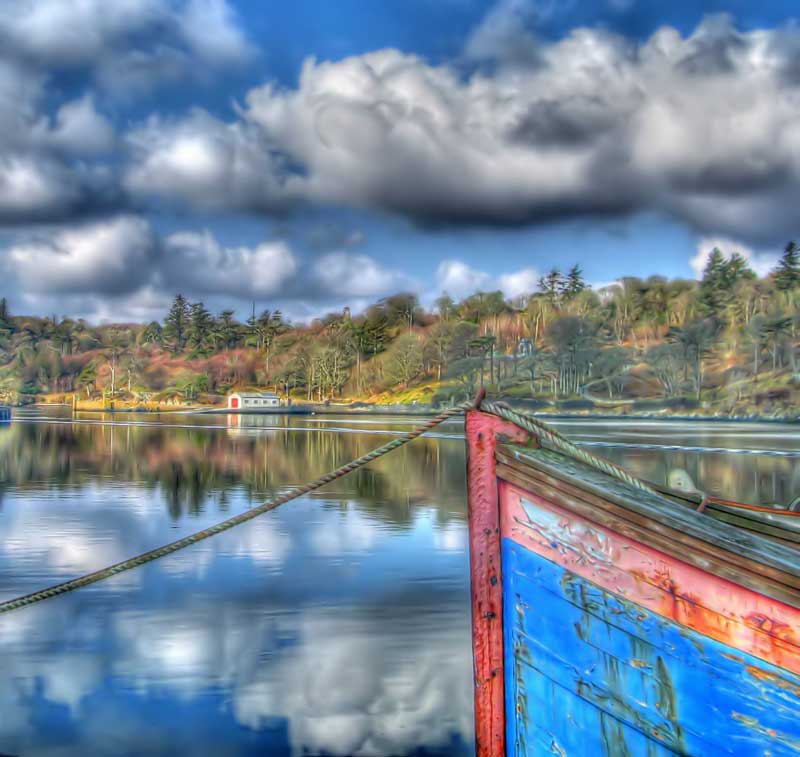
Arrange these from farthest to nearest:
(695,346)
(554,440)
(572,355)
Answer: (572,355) < (695,346) < (554,440)

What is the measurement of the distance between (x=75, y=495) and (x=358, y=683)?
1341cm

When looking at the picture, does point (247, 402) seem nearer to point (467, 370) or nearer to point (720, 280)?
point (467, 370)

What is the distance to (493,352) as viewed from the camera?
9519 cm

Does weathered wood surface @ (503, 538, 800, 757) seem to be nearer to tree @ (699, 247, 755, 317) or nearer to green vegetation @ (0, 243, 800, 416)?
green vegetation @ (0, 243, 800, 416)

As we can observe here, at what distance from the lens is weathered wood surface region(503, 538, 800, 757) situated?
→ 2.52m

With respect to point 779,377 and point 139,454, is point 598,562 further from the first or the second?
point 779,377

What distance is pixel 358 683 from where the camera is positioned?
565 centimetres

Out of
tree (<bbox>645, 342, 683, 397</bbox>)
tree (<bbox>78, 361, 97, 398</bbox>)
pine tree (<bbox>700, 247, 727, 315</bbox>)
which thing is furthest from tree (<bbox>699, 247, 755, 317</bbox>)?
tree (<bbox>78, 361, 97, 398</bbox>)

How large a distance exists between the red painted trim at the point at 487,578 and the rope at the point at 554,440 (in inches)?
1.7

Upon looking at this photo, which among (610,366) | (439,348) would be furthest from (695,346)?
(439,348)

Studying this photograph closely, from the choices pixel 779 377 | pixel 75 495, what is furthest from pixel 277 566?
pixel 779 377

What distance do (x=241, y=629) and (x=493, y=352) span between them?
3535 inches

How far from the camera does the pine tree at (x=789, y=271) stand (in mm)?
90500

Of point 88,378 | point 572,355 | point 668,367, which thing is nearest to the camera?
point 668,367
